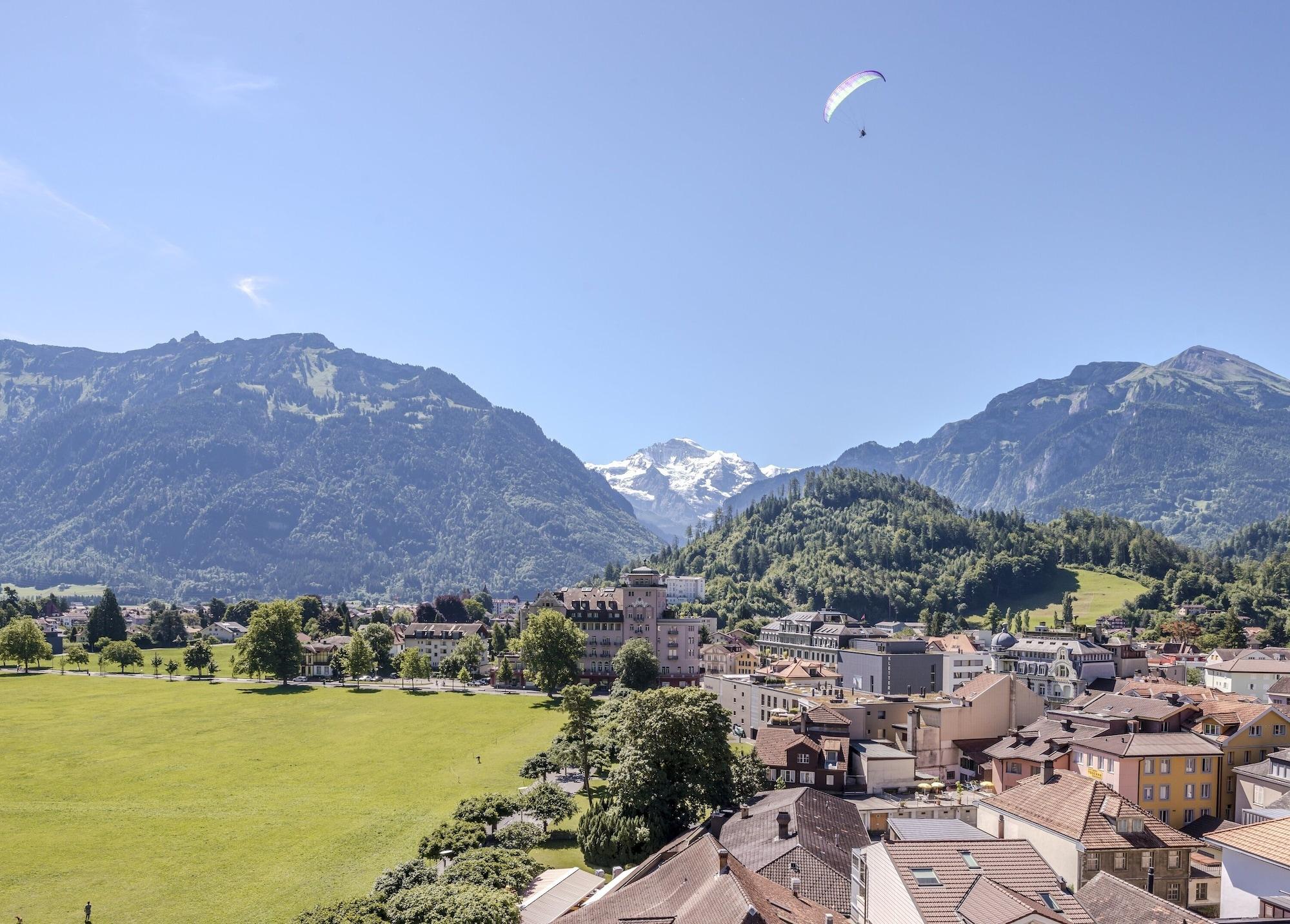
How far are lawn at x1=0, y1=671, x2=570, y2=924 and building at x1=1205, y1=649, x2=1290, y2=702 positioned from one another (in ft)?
271

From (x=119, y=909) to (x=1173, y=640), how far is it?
16932cm

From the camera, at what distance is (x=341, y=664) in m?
152

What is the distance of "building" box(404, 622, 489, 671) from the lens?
180000mm

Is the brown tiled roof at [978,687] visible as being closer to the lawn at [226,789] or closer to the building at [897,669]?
the building at [897,669]

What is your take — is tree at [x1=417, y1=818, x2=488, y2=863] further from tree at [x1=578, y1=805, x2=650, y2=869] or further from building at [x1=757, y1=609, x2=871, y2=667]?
building at [x1=757, y1=609, x2=871, y2=667]

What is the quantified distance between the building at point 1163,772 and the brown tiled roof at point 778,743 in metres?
20.6

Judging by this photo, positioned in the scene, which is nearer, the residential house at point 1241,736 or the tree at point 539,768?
the residential house at point 1241,736

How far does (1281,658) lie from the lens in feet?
397

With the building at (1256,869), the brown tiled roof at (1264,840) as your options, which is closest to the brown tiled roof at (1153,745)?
the brown tiled roof at (1264,840)

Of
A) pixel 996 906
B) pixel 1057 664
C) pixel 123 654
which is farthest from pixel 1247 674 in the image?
pixel 123 654

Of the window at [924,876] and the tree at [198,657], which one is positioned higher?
the window at [924,876]

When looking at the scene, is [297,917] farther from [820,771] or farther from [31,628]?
[31,628]

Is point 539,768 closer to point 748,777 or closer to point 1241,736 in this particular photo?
point 748,777

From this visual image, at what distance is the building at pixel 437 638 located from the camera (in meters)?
180
